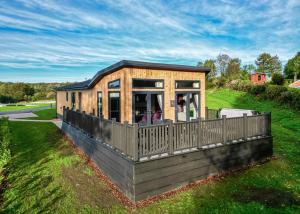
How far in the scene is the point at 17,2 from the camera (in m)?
16.4

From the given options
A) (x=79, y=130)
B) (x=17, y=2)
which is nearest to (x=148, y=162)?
(x=79, y=130)

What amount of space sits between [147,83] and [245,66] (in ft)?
273

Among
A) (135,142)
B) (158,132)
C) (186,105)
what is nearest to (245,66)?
(186,105)

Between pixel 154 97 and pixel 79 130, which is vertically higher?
pixel 154 97

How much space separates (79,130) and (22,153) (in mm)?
2821

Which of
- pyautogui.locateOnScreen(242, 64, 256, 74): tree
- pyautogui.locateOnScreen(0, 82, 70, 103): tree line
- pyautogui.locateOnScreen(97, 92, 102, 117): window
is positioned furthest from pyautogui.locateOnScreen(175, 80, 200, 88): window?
pyautogui.locateOnScreen(242, 64, 256, 74): tree

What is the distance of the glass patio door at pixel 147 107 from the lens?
994 cm

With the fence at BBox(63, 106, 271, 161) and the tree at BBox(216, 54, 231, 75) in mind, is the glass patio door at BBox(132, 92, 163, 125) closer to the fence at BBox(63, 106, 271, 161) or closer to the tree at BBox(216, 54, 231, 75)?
the fence at BBox(63, 106, 271, 161)

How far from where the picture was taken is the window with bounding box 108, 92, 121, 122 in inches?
416

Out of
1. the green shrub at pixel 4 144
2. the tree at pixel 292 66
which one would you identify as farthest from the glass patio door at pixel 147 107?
the tree at pixel 292 66

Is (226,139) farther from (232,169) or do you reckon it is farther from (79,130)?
(79,130)

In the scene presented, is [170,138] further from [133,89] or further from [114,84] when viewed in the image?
[114,84]

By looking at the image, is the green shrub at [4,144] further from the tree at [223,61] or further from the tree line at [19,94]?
the tree at [223,61]

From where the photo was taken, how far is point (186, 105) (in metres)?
11.4
